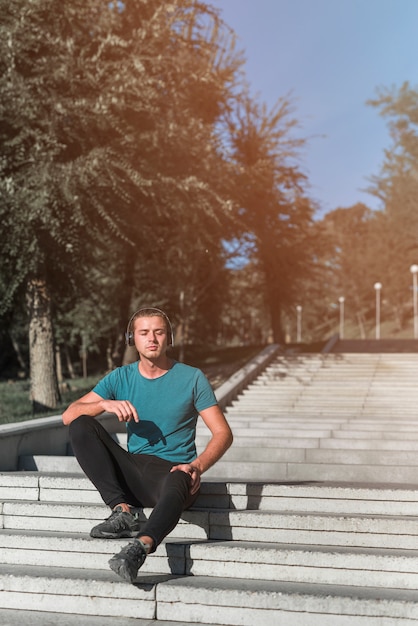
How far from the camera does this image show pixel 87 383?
69.8ft

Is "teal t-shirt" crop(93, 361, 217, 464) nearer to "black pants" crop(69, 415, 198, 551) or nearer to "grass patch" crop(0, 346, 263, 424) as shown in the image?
"black pants" crop(69, 415, 198, 551)

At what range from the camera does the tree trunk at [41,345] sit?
14.5 m

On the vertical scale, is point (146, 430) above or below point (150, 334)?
below

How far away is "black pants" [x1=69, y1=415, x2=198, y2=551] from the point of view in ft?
16.1

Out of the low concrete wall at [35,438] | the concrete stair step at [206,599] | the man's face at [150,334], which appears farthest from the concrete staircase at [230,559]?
the man's face at [150,334]

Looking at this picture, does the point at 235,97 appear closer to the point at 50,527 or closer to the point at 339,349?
the point at 339,349

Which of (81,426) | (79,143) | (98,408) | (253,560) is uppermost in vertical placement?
(79,143)

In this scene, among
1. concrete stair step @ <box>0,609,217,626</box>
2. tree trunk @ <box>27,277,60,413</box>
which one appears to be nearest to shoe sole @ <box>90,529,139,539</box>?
concrete stair step @ <box>0,609,217,626</box>

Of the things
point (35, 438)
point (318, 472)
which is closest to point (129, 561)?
point (318, 472)

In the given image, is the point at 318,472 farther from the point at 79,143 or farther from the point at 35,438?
the point at 79,143

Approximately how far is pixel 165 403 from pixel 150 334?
45 centimetres

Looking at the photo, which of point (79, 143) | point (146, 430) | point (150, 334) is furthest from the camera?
point (79, 143)

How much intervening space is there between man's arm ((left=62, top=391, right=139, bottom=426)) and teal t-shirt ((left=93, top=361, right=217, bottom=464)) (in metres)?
0.08

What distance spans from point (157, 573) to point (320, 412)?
9284 mm
